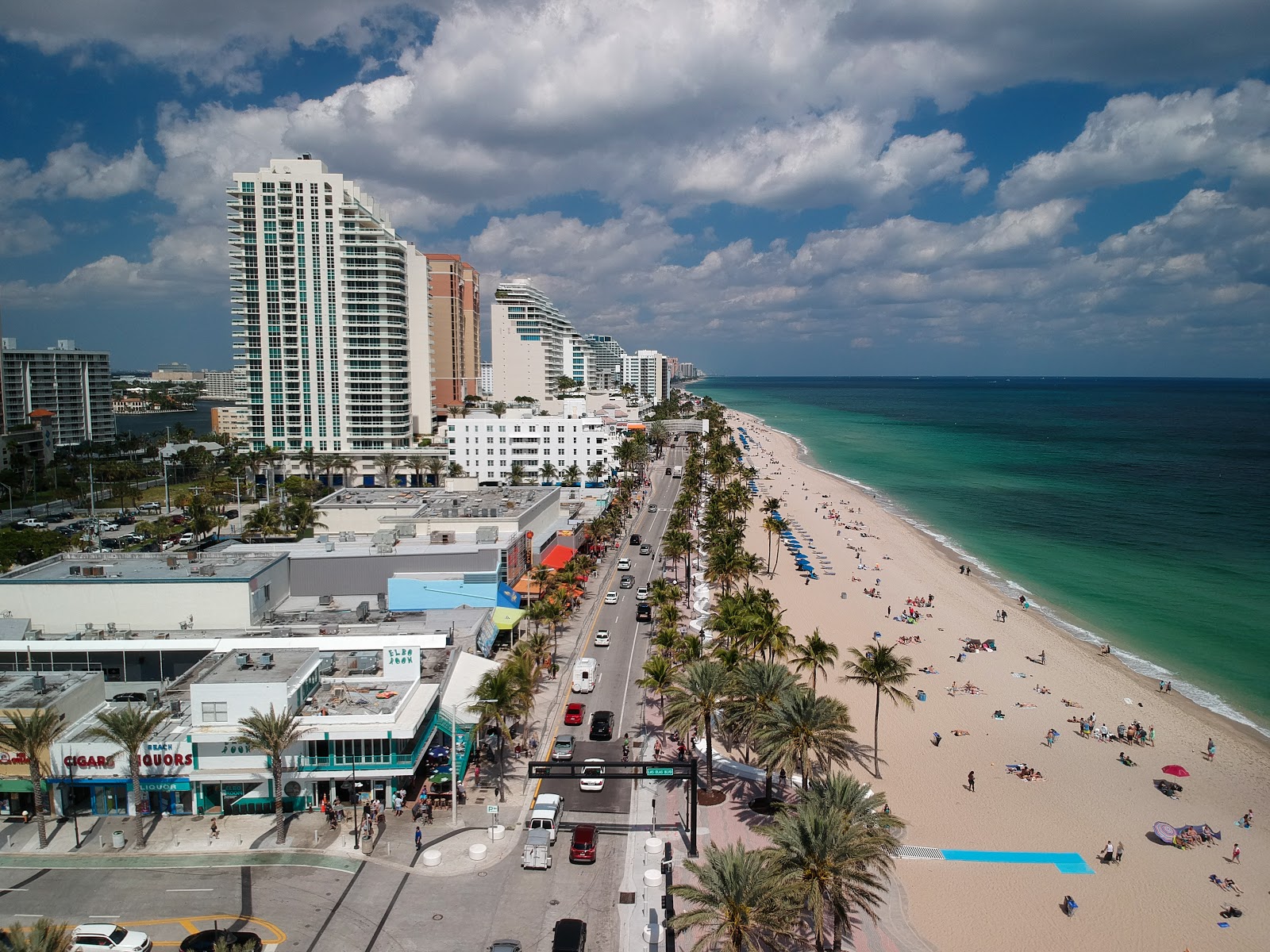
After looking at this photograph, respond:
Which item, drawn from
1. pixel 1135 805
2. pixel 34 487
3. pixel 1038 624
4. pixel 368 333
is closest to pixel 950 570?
pixel 1038 624

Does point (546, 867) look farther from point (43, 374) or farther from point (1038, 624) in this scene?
point (43, 374)

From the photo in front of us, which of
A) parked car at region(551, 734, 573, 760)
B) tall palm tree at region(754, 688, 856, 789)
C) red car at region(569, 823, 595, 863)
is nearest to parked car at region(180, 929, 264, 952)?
red car at region(569, 823, 595, 863)

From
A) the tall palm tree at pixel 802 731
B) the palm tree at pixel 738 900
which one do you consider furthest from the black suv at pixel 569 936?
the tall palm tree at pixel 802 731

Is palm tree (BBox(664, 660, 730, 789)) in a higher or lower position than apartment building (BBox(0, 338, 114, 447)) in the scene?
lower

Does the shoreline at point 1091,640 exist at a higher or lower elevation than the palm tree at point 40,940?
lower

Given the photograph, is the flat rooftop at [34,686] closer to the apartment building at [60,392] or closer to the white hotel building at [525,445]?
the white hotel building at [525,445]

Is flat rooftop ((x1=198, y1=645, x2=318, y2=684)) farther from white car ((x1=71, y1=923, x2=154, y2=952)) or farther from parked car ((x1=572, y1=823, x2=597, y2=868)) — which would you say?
parked car ((x1=572, y1=823, x2=597, y2=868))

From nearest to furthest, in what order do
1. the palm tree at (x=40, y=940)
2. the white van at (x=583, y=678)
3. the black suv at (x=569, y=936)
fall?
the palm tree at (x=40, y=940), the black suv at (x=569, y=936), the white van at (x=583, y=678)
